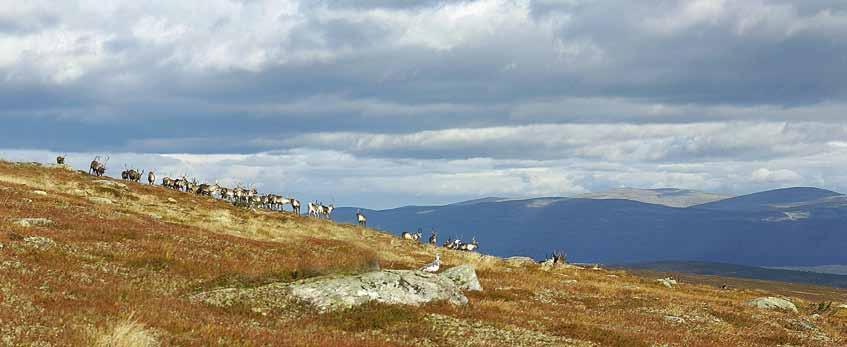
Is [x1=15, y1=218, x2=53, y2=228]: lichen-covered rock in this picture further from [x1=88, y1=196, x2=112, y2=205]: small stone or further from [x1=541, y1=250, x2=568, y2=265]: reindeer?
[x1=541, y1=250, x2=568, y2=265]: reindeer

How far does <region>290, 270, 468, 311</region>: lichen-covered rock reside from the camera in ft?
89.9

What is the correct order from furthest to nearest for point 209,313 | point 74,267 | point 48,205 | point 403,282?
point 48,205 < point 403,282 < point 74,267 < point 209,313

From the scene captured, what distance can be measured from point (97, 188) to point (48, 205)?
2767cm

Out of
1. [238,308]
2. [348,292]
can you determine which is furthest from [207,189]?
[238,308]

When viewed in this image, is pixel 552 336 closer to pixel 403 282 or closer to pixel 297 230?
pixel 403 282

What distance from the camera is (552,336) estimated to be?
2575cm

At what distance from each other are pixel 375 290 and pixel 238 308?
561 cm

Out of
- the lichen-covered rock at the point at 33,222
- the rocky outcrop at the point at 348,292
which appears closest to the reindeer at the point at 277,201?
the lichen-covered rock at the point at 33,222

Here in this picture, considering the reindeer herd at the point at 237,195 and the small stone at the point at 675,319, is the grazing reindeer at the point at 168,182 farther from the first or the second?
the small stone at the point at 675,319

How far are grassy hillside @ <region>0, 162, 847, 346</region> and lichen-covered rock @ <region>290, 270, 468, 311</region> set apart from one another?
2.44 feet

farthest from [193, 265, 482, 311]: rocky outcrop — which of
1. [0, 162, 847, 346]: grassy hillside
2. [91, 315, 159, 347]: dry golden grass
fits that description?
[91, 315, 159, 347]: dry golden grass

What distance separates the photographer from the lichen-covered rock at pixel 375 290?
27.4 metres

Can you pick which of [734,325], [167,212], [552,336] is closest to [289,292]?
[552,336]

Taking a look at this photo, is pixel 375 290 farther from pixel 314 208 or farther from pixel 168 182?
pixel 168 182
